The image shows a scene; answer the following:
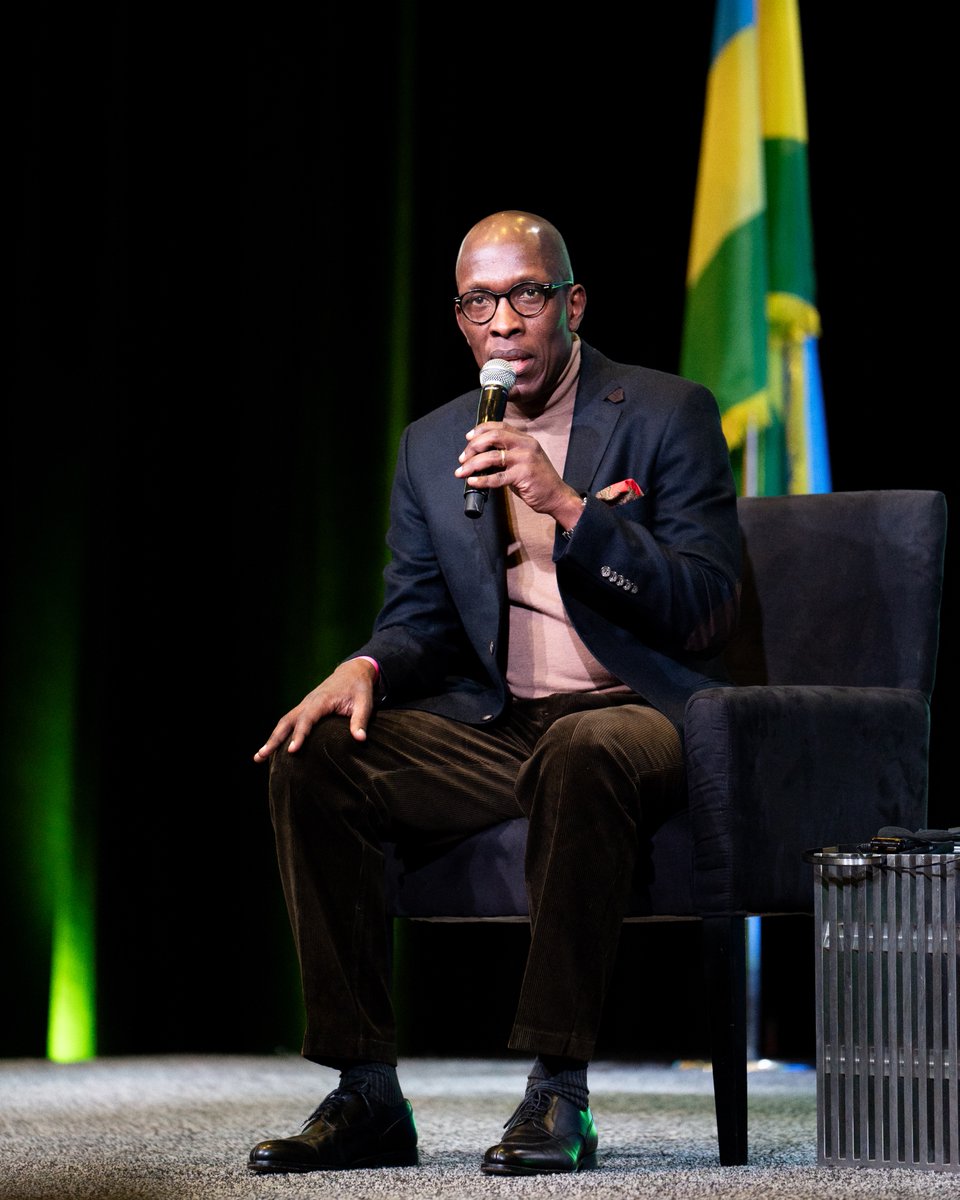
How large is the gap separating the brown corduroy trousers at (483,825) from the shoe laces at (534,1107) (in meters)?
0.05

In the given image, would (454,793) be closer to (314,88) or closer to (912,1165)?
(912,1165)

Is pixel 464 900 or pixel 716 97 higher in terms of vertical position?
pixel 716 97

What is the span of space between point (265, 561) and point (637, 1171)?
221cm

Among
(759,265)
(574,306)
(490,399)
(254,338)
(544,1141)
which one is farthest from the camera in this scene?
(254,338)

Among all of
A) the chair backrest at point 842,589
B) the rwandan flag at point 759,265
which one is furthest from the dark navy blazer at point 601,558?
the rwandan flag at point 759,265

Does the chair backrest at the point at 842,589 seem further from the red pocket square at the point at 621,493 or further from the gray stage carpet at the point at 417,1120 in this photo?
the gray stage carpet at the point at 417,1120

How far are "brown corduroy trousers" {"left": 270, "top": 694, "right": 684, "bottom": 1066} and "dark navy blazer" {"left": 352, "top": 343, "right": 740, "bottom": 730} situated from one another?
69mm

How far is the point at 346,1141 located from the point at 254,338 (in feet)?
7.60

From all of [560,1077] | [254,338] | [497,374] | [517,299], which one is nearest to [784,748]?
[560,1077]

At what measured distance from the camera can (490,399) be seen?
1.92m

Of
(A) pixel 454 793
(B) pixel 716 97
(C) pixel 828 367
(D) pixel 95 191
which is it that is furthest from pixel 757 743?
(D) pixel 95 191

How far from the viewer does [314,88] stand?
382cm

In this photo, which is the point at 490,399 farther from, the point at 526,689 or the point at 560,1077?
the point at 560,1077

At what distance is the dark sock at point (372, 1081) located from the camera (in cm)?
183
